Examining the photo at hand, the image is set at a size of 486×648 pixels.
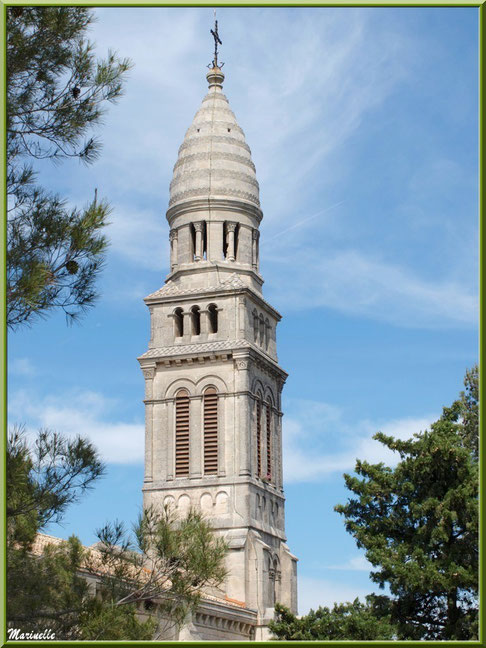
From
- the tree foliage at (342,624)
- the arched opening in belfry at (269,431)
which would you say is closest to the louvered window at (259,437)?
the arched opening in belfry at (269,431)

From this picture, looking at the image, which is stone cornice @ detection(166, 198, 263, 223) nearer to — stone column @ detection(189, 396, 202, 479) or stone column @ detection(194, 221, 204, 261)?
stone column @ detection(194, 221, 204, 261)

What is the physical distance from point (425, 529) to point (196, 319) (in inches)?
1378

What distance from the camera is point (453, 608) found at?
→ 24.9 meters

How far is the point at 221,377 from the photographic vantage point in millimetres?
57594

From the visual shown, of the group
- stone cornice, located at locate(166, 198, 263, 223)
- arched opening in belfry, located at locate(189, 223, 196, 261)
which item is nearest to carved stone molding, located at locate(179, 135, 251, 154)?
stone cornice, located at locate(166, 198, 263, 223)

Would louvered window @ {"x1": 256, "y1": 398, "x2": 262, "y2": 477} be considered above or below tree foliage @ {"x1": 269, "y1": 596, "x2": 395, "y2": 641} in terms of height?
above

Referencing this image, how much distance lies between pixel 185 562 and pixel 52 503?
399 cm

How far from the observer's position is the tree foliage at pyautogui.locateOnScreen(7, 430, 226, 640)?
1552cm

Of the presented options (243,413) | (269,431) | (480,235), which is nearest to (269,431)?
(269,431)

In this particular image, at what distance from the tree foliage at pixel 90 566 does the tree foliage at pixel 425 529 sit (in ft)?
22.5

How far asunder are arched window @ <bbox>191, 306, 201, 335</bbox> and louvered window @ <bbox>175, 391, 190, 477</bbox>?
349 centimetres

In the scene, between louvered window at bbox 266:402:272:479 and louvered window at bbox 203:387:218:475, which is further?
louvered window at bbox 266:402:272:479

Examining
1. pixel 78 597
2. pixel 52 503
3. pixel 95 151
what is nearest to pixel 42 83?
pixel 95 151

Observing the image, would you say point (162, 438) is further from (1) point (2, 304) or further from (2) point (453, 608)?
(1) point (2, 304)
